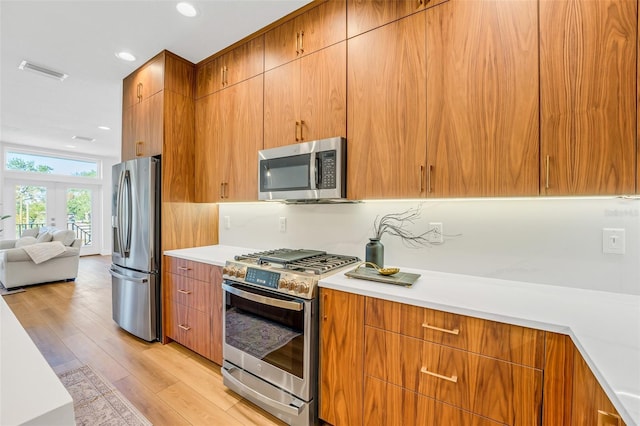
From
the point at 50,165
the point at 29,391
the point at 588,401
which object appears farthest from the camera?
the point at 50,165

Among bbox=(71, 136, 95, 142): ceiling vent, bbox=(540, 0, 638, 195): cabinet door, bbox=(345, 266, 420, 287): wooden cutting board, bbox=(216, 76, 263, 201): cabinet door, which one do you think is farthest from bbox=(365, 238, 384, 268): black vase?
bbox=(71, 136, 95, 142): ceiling vent

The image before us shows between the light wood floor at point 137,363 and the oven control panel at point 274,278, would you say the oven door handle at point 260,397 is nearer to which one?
the light wood floor at point 137,363

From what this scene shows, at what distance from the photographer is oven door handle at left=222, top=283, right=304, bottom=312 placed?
1.59 metres

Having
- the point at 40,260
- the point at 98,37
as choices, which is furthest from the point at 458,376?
the point at 40,260

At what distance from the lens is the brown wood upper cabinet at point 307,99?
6.18 feet

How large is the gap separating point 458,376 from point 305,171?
1.43m

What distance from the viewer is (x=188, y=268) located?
2410mm

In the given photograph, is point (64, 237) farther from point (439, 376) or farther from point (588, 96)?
point (588, 96)

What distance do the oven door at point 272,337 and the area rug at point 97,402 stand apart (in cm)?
65

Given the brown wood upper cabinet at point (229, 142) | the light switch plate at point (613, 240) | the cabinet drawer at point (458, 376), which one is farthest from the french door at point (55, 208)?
the light switch plate at point (613, 240)

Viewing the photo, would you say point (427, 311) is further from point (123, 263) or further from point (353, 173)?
point (123, 263)

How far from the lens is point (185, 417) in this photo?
5.75 feet

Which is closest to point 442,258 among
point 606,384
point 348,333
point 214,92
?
point 348,333

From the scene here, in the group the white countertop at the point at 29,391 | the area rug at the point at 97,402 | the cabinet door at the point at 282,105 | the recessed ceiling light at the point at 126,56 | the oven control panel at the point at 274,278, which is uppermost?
the recessed ceiling light at the point at 126,56
